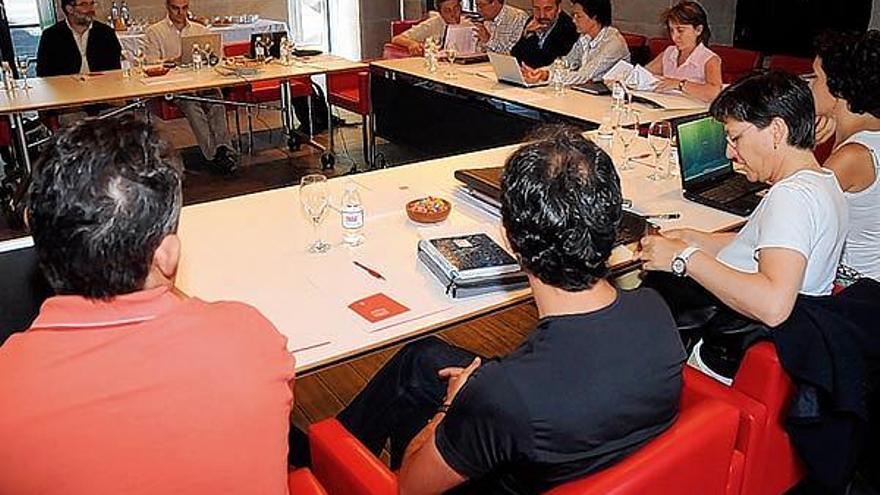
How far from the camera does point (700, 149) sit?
2650mm

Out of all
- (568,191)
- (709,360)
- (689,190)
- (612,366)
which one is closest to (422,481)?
(612,366)

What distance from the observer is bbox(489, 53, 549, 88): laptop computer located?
14.5ft

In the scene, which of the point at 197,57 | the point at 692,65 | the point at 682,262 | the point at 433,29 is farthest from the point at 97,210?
the point at 433,29

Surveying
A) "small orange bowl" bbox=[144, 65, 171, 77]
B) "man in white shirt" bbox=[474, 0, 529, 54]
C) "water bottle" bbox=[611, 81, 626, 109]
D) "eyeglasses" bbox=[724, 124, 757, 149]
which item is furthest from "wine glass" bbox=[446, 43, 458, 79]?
"eyeglasses" bbox=[724, 124, 757, 149]

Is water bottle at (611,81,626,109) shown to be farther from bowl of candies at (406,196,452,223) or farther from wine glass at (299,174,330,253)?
wine glass at (299,174,330,253)

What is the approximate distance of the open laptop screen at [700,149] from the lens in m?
2.58

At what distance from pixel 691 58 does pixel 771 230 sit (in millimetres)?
2635

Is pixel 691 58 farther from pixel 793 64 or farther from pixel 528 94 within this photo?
pixel 793 64

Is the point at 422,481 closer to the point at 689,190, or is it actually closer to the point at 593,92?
the point at 689,190

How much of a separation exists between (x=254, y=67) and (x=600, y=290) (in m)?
4.20

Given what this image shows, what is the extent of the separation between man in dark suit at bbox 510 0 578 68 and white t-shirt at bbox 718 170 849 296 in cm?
353

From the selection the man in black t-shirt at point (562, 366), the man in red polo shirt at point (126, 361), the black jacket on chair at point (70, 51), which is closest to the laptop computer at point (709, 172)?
the man in black t-shirt at point (562, 366)

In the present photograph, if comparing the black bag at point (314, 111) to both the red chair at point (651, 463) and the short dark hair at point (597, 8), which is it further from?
the red chair at point (651, 463)

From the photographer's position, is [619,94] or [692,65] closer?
[619,94]
